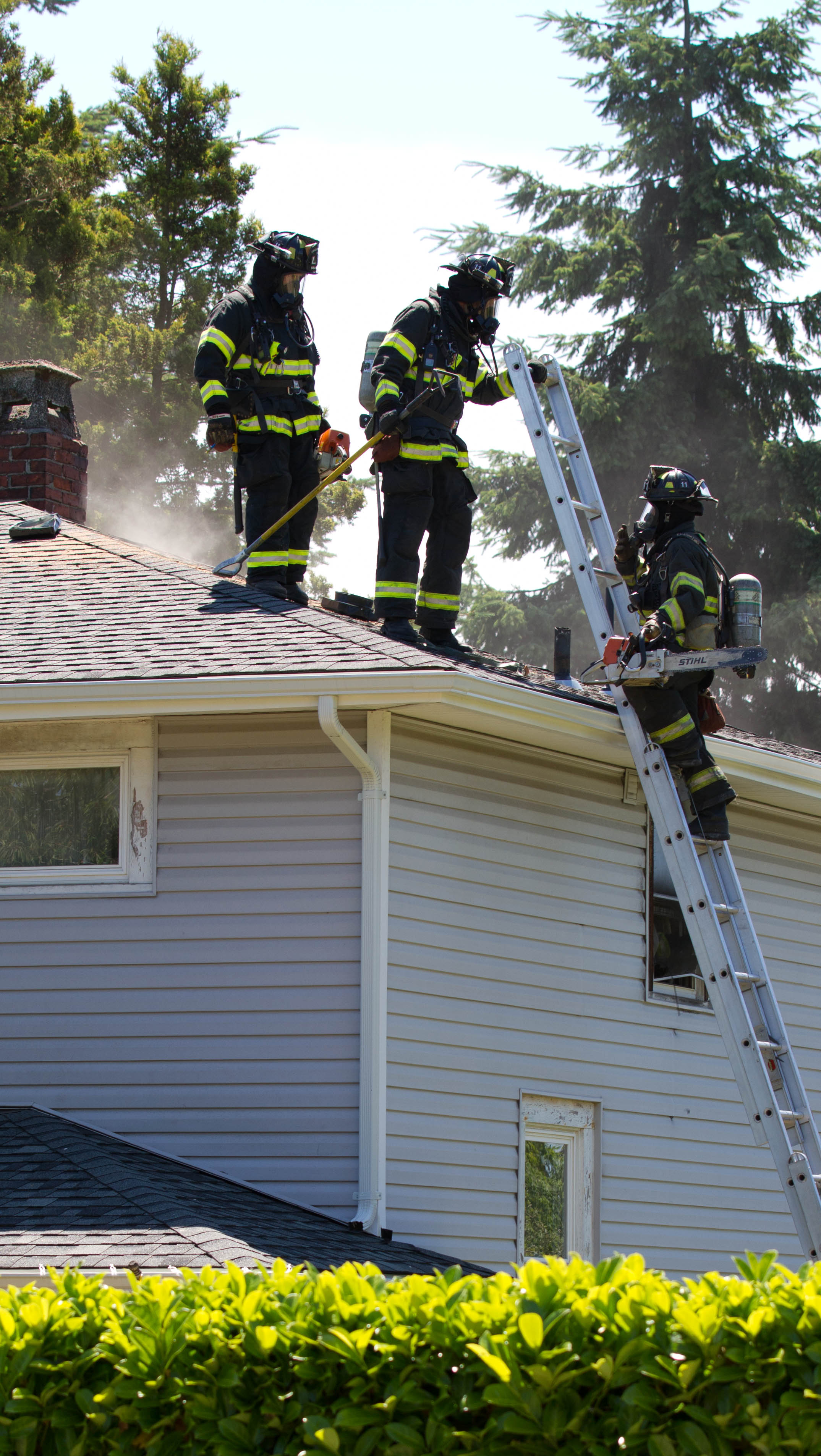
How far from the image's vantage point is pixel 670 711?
8133 millimetres

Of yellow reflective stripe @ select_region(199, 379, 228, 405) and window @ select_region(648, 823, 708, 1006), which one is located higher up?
yellow reflective stripe @ select_region(199, 379, 228, 405)

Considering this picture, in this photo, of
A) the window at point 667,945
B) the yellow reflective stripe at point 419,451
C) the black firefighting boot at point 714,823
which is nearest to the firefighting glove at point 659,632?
the black firefighting boot at point 714,823

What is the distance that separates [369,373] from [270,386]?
67cm

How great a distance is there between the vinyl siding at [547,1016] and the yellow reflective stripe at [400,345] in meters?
2.27

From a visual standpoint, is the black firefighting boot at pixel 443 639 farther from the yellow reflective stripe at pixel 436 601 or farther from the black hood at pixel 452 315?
the black hood at pixel 452 315

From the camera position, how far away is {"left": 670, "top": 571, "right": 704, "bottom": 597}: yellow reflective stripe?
8094 millimetres

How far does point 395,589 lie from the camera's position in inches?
351

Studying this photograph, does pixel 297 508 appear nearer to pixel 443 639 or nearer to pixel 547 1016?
pixel 443 639

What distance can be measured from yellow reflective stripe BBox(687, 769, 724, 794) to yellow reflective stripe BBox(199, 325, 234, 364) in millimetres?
3824

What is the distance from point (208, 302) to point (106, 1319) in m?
27.1

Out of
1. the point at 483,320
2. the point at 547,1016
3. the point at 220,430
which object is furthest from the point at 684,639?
the point at 220,430

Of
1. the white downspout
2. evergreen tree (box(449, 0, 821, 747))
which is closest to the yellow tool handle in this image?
the white downspout

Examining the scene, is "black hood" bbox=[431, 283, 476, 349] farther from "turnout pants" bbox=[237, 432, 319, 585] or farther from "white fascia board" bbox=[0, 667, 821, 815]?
"white fascia board" bbox=[0, 667, 821, 815]

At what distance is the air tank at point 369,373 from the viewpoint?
955 centimetres
